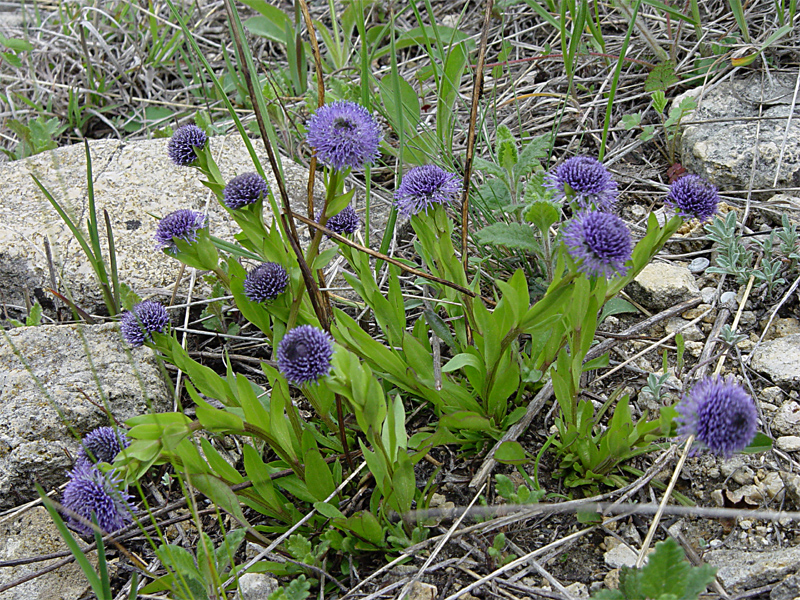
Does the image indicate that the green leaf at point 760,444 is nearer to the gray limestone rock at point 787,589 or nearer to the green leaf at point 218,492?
the gray limestone rock at point 787,589

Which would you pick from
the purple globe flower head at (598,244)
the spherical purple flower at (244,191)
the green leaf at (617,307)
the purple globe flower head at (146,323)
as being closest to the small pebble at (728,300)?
the green leaf at (617,307)

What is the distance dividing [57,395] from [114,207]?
1.12 meters

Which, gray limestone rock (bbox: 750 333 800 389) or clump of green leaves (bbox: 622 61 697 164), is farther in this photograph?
clump of green leaves (bbox: 622 61 697 164)

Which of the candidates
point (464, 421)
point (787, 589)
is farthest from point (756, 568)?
point (464, 421)

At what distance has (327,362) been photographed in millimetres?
1430

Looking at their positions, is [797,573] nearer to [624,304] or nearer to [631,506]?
[631,506]

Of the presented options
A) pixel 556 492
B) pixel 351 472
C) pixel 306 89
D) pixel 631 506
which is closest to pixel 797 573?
pixel 631 506

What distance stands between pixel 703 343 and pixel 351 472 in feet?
3.96

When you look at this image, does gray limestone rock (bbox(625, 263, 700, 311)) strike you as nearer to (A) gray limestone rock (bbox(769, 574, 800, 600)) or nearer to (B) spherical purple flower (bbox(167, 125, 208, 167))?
(A) gray limestone rock (bbox(769, 574, 800, 600))

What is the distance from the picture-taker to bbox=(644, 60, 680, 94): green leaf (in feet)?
9.19

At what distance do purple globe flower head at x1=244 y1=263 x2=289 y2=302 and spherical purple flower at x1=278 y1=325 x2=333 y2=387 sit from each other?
1.17 ft

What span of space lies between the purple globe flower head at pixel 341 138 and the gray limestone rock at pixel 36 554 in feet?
4.21

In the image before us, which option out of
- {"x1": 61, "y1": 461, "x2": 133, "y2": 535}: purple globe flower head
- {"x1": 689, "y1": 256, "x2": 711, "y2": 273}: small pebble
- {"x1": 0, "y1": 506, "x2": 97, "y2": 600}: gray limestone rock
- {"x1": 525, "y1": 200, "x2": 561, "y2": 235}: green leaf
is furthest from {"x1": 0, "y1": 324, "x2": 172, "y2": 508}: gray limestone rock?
{"x1": 689, "y1": 256, "x2": 711, "y2": 273}: small pebble

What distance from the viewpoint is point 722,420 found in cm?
132
